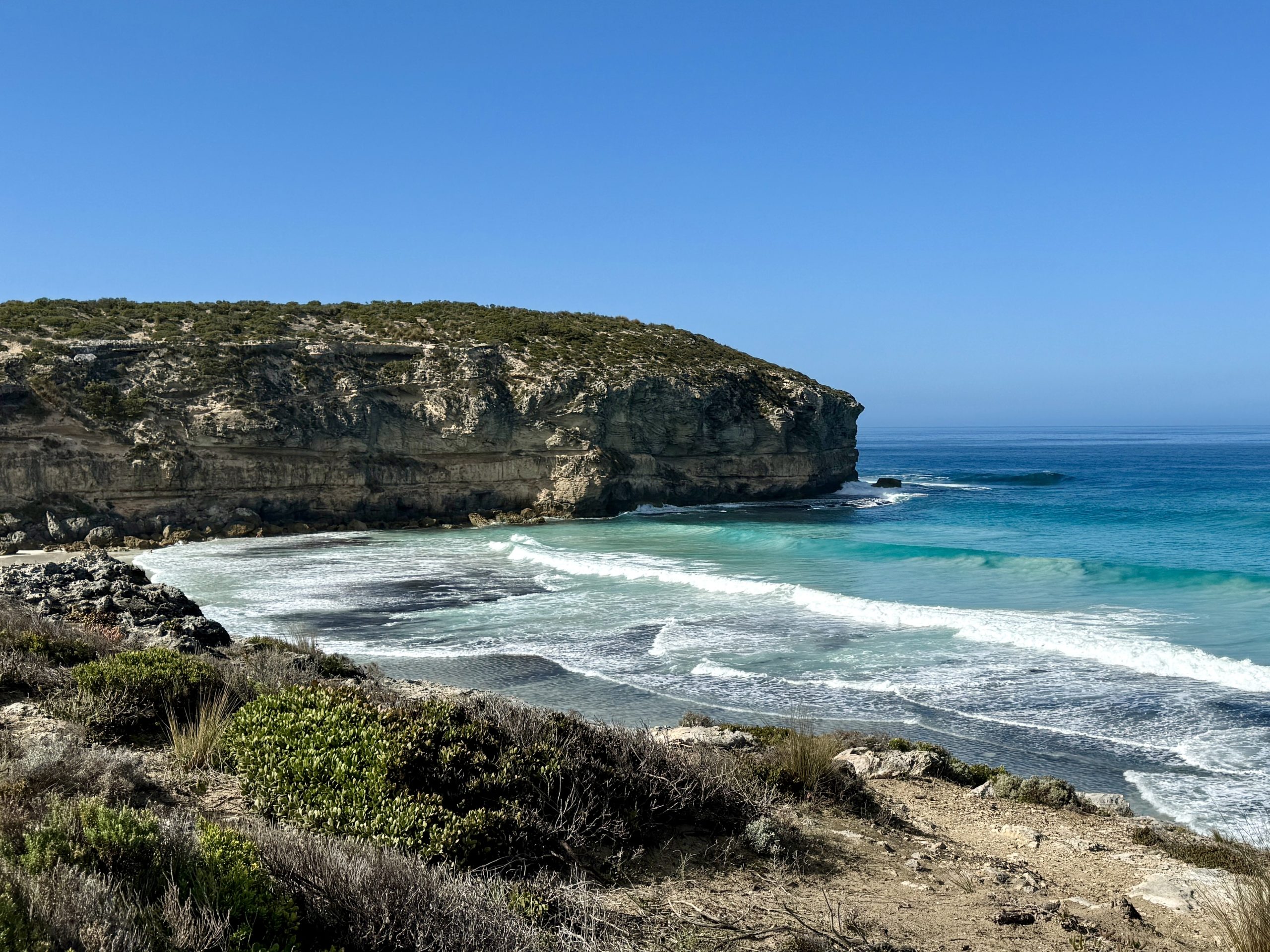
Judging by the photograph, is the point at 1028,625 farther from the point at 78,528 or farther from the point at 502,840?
the point at 78,528

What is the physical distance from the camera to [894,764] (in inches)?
377

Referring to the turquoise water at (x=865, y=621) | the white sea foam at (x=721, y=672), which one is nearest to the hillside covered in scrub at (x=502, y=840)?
the turquoise water at (x=865, y=621)

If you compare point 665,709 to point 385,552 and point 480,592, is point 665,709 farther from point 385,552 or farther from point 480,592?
point 385,552

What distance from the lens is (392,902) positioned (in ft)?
13.1

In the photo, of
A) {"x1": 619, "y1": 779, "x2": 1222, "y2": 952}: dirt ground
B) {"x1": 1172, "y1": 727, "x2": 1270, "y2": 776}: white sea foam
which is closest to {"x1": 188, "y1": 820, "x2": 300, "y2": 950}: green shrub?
{"x1": 619, "y1": 779, "x2": 1222, "y2": 952}: dirt ground

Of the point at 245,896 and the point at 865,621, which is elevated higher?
the point at 245,896

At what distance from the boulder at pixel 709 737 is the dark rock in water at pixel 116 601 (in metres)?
6.80

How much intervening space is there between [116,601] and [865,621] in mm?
15101

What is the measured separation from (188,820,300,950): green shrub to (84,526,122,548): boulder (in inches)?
1312

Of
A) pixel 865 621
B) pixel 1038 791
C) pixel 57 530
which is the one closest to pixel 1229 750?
pixel 1038 791

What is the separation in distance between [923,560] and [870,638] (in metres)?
11.4

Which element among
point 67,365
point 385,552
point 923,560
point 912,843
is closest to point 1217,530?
point 923,560

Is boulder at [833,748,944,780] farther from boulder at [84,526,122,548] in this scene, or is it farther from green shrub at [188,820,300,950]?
boulder at [84,526,122,548]

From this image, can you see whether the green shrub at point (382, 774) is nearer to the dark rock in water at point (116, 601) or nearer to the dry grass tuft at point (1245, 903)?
the dry grass tuft at point (1245, 903)
